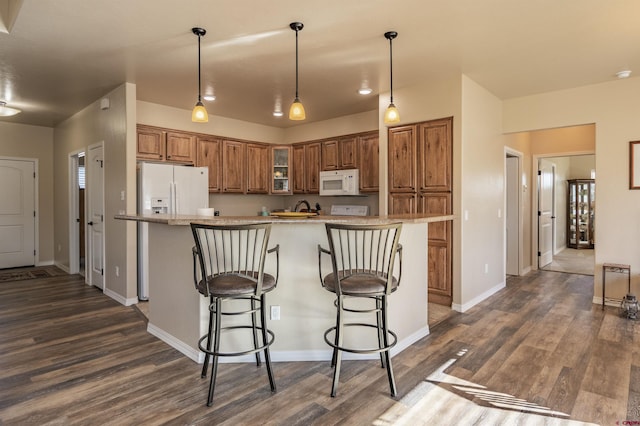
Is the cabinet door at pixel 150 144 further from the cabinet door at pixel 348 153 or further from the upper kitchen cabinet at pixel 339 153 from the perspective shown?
the cabinet door at pixel 348 153

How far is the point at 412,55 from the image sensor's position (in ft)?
11.4

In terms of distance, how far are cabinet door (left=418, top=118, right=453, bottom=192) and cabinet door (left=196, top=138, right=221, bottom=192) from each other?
306cm

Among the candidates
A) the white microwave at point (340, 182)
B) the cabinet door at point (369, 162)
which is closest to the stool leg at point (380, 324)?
the cabinet door at point (369, 162)

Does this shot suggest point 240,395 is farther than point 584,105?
No

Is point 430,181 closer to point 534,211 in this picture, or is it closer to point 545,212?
point 534,211

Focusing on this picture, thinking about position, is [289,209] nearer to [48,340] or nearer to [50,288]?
[50,288]

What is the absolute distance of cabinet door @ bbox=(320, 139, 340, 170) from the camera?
5758mm

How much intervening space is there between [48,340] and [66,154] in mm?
4137

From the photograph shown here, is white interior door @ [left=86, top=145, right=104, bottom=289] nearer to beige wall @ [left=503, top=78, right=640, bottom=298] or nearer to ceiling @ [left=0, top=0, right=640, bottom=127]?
ceiling @ [left=0, top=0, right=640, bottom=127]

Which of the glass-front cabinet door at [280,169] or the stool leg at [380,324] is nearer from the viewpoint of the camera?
the stool leg at [380,324]

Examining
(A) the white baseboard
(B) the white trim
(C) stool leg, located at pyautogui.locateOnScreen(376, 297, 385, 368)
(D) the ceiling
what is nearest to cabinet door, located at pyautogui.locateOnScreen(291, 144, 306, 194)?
(D) the ceiling

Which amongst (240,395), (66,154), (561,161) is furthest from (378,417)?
(561,161)

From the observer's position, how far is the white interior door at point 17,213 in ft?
21.0

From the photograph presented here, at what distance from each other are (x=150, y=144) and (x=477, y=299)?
15.3ft
